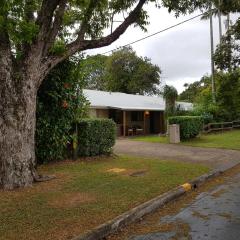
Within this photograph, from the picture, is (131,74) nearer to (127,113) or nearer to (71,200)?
(127,113)

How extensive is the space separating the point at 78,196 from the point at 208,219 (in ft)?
9.28

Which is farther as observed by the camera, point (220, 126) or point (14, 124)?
point (220, 126)

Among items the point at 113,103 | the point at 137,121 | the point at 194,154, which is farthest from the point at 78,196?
the point at 137,121

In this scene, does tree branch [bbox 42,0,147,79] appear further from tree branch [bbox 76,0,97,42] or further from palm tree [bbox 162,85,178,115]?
palm tree [bbox 162,85,178,115]

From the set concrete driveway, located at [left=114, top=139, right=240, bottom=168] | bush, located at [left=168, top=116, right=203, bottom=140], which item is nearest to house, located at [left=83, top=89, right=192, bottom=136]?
bush, located at [left=168, top=116, right=203, bottom=140]

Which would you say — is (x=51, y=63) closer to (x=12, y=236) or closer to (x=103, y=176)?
(x=103, y=176)

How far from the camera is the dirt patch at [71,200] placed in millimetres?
7816

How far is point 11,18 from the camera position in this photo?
9.01 metres

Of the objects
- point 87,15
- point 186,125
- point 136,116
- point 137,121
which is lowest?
point 186,125

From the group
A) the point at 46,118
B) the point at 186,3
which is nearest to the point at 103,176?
the point at 46,118

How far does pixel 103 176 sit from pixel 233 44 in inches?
830

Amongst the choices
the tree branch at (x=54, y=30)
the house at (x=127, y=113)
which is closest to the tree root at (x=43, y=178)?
the tree branch at (x=54, y=30)

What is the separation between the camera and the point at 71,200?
815 cm

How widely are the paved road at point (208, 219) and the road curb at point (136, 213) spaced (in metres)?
0.38
